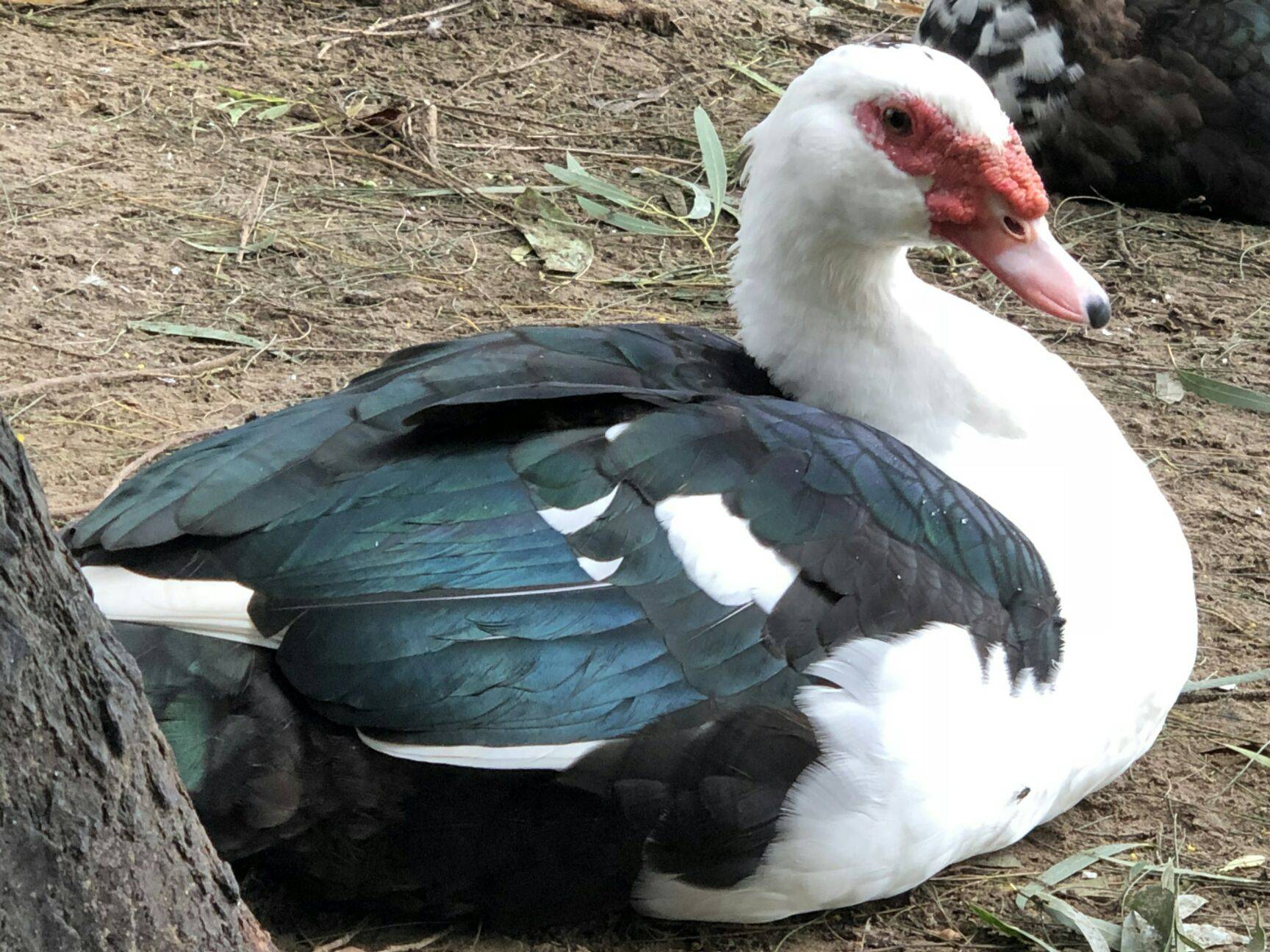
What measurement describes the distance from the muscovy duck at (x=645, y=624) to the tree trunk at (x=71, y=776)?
2.01 ft

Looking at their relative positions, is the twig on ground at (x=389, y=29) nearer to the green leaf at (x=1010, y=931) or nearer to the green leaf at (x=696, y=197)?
the green leaf at (x=696, y=197)

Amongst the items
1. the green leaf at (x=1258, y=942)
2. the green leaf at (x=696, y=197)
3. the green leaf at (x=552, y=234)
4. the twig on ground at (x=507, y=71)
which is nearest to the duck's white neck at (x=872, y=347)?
the green leaf at (x=1258, y=942)

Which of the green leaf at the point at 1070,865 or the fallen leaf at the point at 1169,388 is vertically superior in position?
the fallen leaf at the point at 1169,388

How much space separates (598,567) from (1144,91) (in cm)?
367

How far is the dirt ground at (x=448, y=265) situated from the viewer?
9.08 ft

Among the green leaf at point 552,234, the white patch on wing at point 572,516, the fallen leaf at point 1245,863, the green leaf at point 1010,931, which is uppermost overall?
the white patch on wing at point 572,516

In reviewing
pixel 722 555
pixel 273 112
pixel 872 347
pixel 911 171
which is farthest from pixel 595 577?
pixel 273 112

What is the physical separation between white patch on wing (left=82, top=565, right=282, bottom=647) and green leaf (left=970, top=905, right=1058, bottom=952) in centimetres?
123

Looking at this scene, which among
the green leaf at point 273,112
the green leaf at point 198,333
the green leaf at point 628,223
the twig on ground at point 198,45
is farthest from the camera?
the twig on ground at point 198,45

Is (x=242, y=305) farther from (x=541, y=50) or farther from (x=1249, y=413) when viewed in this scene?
(x=1249, y=413)

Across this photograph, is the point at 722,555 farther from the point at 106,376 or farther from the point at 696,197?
the point at 696,197

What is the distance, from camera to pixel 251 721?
220 centimetres

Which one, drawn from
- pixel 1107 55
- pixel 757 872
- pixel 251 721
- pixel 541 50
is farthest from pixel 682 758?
pixel 541 50

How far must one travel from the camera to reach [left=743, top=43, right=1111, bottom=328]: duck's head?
8.71ft
